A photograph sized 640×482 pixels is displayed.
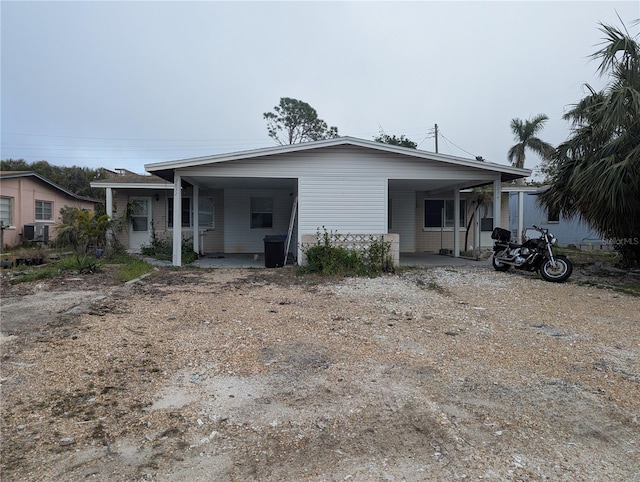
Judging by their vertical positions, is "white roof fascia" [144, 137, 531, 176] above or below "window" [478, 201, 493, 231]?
above

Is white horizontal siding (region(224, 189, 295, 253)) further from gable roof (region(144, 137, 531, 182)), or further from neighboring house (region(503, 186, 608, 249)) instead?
neighboring house (region(503, 186, 608, 249))

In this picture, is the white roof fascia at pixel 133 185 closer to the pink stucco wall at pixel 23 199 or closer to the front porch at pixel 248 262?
the front porch at pixel 248 262

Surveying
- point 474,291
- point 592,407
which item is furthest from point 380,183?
point 592,407

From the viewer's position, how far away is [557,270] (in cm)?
924

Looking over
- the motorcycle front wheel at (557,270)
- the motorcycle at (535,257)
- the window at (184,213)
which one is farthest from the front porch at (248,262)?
the motorcycle front wheel at (557,270)

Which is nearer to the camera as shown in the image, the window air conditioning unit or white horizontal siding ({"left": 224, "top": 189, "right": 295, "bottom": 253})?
white horizontal siding ({"left": 224, "top": 189, "right": 295, "bottom": 253})

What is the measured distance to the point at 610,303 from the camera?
702 centimetres

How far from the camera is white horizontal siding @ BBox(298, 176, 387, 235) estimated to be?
11.5 meters

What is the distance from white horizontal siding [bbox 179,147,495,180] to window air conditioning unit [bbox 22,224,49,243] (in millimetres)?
9833

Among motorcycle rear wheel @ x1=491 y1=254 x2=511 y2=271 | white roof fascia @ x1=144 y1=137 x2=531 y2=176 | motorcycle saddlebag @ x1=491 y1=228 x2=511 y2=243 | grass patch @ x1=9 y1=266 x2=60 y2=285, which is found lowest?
grass patch @ x1=9 y1=266 x2=60 y2=285

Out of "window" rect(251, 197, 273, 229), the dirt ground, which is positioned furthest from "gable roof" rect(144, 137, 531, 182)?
the dirt ground

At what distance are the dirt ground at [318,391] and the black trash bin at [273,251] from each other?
16.3ft

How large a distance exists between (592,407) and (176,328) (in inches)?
173

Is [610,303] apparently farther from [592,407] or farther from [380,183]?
[380,183]
